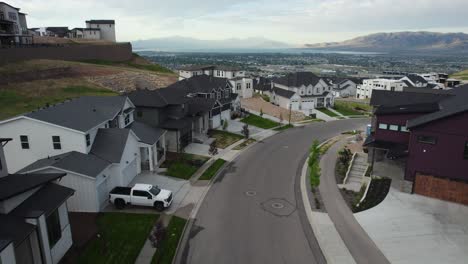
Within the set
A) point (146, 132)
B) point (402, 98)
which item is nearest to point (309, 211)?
point (146, 132)

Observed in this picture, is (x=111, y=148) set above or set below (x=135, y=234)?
above

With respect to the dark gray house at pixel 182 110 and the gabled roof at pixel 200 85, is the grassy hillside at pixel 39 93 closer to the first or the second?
the gabled roof at pixel 200 85

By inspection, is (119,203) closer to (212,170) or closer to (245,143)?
(212,170)

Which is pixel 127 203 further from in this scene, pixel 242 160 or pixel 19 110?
pixel 19 110

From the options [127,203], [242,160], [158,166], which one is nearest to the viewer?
[127,203]

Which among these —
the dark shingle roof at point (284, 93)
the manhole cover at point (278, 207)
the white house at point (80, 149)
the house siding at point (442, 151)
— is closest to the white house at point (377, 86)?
the dark shingle roof at point (284, 93)

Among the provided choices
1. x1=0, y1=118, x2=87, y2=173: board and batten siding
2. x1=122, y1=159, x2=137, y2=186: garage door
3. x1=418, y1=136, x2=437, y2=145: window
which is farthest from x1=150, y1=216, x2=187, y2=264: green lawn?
x1=418, y1=136, x2=437, y2=145: window

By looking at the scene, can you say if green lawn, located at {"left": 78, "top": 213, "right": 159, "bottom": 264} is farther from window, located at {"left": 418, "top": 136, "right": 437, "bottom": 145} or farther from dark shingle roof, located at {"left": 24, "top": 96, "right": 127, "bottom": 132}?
window, located at {"left": 418, "top": 136, "right": 437, "bottom": 145}

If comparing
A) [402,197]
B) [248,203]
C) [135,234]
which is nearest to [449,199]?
[402,197]
